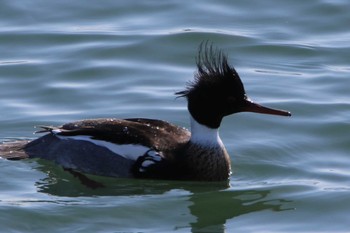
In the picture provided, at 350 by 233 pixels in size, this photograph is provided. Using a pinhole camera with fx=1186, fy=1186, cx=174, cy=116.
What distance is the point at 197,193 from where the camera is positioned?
1162 cm

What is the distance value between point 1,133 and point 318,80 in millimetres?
4273

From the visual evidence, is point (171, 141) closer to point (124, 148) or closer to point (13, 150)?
point (124, 148)

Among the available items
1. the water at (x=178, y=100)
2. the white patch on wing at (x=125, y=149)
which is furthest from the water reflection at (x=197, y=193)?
the white patch on wing at (x=125, y=149)

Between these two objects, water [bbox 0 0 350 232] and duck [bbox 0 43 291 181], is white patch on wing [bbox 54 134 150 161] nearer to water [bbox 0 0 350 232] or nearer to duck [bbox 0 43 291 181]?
duck [bbox 0 43 291 181]

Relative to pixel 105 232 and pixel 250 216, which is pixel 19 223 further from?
pixel 250 216

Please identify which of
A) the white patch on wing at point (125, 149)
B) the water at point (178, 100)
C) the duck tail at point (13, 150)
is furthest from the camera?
the duck tail at point (13, 150)

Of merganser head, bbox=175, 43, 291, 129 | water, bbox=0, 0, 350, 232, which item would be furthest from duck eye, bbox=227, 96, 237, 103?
water, bbox=0, 0, 350, 232

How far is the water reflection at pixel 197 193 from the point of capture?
36.1ft

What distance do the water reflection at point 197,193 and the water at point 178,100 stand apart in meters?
0.02

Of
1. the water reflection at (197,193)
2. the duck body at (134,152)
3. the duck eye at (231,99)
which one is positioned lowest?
the water reflection at (197,193)

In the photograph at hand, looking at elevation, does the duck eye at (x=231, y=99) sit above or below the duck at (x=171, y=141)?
above

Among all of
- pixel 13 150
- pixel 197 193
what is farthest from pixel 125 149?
pixel 13 150

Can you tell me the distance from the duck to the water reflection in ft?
0.38

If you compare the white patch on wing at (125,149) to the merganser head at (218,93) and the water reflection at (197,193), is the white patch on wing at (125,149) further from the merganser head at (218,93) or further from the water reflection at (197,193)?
the merganser head at (218,93)
